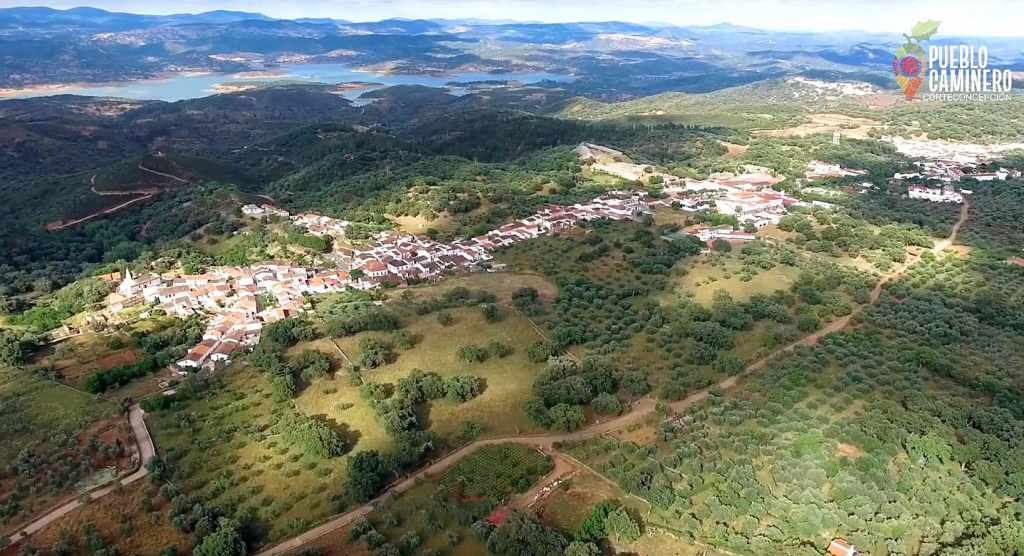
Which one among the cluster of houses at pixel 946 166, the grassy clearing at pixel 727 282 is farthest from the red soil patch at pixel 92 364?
the cluster of houses at pixel 946 166

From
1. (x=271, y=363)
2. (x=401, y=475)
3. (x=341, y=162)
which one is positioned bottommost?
(x=401, y=475)

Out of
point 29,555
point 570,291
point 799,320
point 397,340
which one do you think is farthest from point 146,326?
point 799,320

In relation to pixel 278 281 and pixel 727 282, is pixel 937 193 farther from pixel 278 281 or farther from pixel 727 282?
pixel 278 281

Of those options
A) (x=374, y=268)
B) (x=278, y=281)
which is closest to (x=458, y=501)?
(x=374, y=268)

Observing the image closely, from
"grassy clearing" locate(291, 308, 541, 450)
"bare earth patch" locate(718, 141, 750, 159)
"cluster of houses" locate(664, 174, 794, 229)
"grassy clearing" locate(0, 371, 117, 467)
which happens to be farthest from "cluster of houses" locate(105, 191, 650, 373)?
"bare earth patch" locate(718, 141, 750, 159)

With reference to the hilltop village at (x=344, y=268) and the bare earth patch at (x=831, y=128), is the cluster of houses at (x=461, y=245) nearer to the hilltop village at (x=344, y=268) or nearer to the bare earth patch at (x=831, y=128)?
the hilltop village at (x=344, y=268)

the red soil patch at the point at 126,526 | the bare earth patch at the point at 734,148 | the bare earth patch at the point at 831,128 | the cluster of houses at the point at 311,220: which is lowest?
the red soil patch at the point at 126,526

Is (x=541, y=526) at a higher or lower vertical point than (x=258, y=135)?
lower

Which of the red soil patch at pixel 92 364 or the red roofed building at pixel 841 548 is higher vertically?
the red soil patch at pixel 92 364

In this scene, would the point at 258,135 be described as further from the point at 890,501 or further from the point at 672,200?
the point at 890,501
